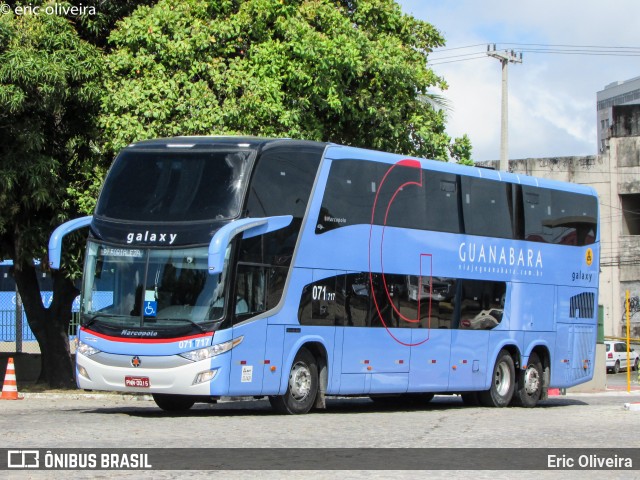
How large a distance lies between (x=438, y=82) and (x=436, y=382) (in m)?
9.21

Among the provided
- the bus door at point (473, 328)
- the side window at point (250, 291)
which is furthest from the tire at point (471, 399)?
the side window at point (250, 291)

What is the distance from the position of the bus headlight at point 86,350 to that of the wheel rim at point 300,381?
3.00 meters

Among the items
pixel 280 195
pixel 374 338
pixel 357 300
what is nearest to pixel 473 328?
pixel 374 338

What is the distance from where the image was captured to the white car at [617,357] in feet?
173

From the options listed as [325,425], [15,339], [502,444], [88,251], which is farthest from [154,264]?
[15,339]

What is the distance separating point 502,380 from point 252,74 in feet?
26.2

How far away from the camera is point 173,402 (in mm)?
19156

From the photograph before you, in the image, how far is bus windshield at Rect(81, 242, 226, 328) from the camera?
56.3 feet

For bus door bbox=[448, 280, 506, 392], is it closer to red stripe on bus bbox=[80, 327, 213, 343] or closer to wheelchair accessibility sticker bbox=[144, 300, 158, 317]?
red stripe on bus bbox=[80, 327, 213, 343]

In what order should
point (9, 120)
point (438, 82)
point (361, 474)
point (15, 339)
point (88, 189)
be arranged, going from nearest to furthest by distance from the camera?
point (361, 474) < point (9, 120) < point (88, 189) < point (438, 82) < point (15, 339)

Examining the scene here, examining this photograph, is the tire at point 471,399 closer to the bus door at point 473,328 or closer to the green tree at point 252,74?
the bus door at point 473,328

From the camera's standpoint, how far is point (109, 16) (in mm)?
26938

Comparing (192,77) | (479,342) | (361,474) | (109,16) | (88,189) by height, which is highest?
(109,16)

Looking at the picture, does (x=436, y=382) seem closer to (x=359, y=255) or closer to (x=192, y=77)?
(x=359, y=255)
